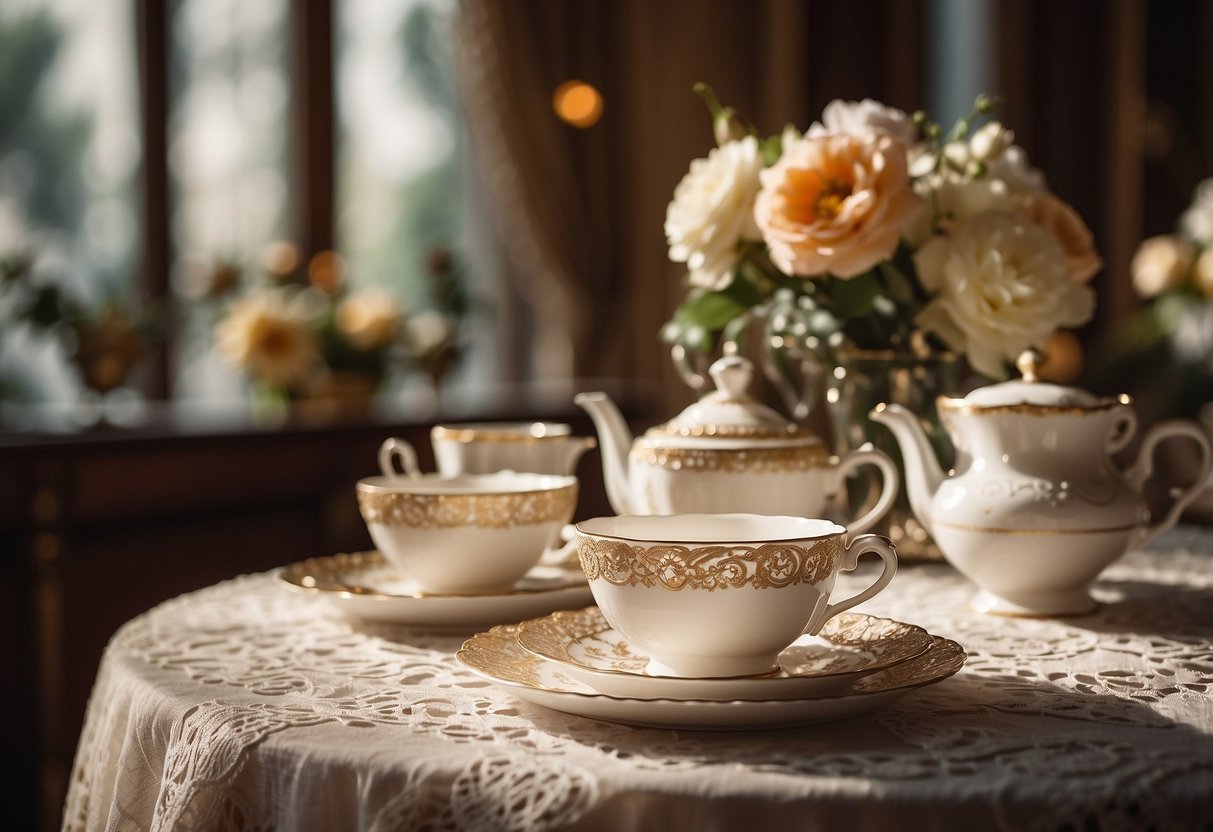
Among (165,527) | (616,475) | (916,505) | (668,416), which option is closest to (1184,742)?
(916,505)

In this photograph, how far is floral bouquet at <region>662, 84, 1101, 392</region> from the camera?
135cm

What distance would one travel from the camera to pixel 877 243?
1.33 metres

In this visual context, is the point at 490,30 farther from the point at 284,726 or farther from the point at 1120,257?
the point at 284,726

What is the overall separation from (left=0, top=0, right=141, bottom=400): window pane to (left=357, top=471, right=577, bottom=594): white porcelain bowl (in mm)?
3083

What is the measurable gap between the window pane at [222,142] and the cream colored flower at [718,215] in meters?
3.27

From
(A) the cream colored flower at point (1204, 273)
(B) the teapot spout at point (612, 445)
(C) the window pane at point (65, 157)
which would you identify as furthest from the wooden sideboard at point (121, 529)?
(A) the cream colored flower at point (1204, 273)

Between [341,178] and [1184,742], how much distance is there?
4.70 m

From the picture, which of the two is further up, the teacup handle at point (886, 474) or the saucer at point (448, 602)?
the teacup handle at point (886, 474)

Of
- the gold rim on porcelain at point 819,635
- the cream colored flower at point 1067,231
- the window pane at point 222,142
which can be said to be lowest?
the gold rim on porcelain at point 819,635

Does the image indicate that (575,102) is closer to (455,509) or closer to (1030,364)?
(1030,364)

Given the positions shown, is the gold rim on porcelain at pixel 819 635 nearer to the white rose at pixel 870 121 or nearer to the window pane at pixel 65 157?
the white rose at pixel 870 121

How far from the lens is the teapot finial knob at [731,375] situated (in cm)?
132

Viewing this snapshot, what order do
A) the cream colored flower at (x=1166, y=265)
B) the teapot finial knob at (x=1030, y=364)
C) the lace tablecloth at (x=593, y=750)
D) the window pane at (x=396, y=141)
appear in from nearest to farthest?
the lace tablecloth at (x=593, y=750) < the teapot finial knob at (x=1030, y=364) < the cream colored flower at (x=1166, y=265) < the window pane at (x=396, y=141)

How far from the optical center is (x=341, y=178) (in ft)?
16.9
